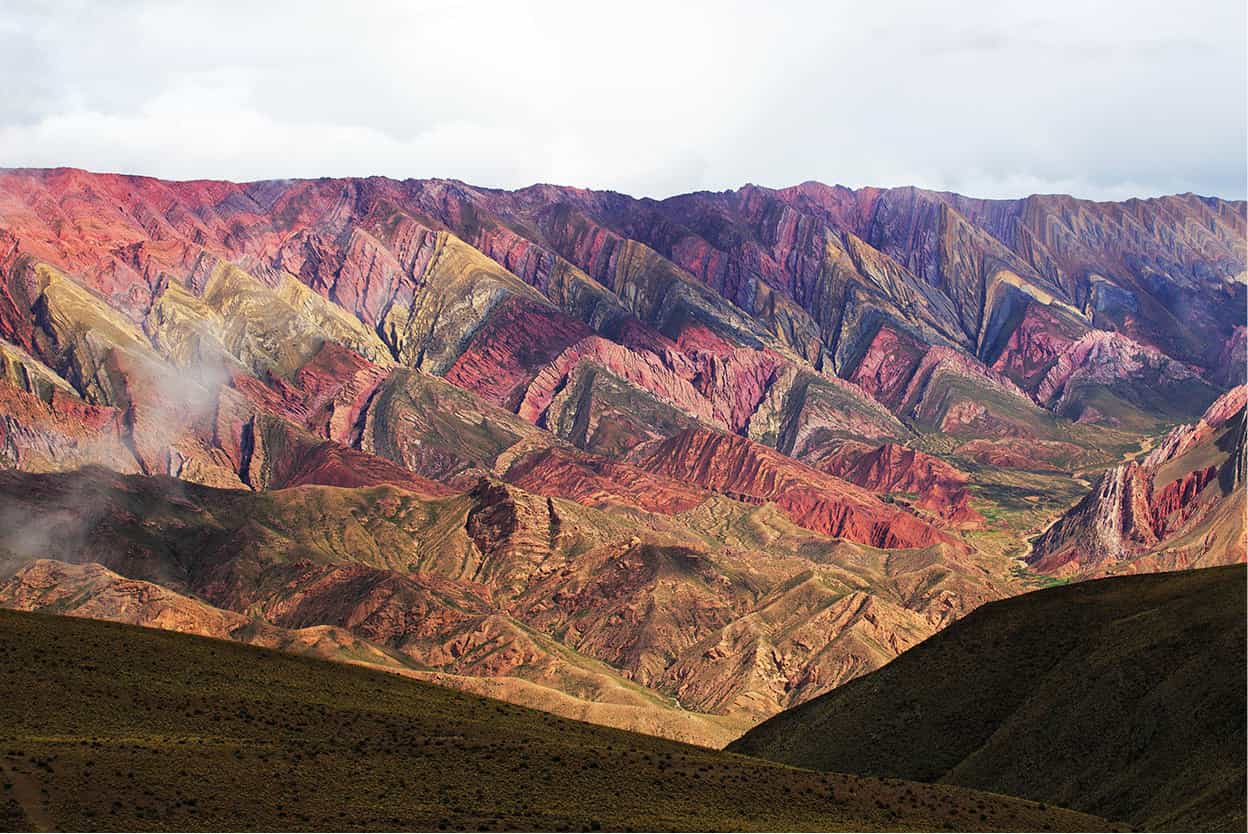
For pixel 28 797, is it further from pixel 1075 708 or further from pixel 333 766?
pixel 1075 708

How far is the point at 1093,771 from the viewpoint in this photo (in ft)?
392

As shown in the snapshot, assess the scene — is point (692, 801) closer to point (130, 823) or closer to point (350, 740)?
point (350, 740)

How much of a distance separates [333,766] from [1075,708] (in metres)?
64.5

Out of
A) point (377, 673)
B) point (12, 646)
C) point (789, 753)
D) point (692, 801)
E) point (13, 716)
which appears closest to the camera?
point (692, 801)

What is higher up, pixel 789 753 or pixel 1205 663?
pixel 1205 663

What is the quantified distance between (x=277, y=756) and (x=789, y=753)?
6816cm

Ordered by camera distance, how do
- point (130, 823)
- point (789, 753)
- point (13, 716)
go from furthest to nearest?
point (789, 753)
point (13, 716)
point (130, 823)

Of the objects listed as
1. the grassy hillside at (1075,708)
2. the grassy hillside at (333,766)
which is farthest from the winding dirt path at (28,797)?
the grassy hillside at (1075,708)

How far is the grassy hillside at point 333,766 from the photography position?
3346 inches

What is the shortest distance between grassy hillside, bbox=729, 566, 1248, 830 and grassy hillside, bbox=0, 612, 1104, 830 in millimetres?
14652

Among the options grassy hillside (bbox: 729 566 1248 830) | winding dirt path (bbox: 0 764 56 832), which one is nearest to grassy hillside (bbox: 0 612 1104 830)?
winding dirt path (bbox: 0 764 56 832)

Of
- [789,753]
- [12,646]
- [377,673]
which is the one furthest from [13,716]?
[789,753]

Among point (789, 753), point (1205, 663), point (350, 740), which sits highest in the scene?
point (1205, 663)

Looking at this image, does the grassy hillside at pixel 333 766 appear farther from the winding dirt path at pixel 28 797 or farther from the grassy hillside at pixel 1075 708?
the grassy hillside at pixel 1075 708
